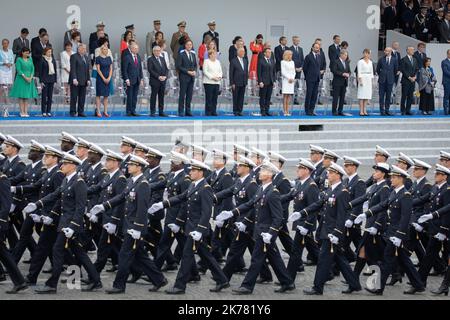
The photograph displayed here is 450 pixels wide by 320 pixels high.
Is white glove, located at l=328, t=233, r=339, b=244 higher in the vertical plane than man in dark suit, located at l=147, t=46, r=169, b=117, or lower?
lower

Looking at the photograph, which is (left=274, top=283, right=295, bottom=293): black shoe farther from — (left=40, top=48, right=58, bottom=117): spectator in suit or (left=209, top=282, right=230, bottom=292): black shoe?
(left=40, top=48, right=58, bottom=117): spectator in suit

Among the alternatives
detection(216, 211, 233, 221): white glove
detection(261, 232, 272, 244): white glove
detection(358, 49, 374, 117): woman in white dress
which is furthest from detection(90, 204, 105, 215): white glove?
detection(358, 49, 374, 117): woman in white dress

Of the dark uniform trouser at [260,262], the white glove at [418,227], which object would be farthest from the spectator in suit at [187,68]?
the dark uniform trouser at [260,262]

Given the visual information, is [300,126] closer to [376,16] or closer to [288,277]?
[376,16]

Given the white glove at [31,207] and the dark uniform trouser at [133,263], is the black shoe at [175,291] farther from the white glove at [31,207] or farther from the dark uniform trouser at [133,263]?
the white glove at [31,207]

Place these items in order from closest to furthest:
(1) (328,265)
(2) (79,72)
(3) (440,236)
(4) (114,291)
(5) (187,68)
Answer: (4) (114,291)
(1) (328,265)
(3) (440,236)
(2) (79,72)
(5) (187,68)

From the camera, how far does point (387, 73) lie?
80.2 feet

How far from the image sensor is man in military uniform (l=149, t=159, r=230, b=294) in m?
12.8

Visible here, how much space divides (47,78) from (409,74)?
342 inches

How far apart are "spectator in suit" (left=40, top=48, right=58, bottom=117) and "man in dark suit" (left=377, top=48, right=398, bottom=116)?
7.69m

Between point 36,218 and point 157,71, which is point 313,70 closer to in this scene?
point 157,71

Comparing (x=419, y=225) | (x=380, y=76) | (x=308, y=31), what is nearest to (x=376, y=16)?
(x=308, y=31)

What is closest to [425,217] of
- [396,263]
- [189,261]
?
[396,263]

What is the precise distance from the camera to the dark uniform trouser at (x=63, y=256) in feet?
41.2
